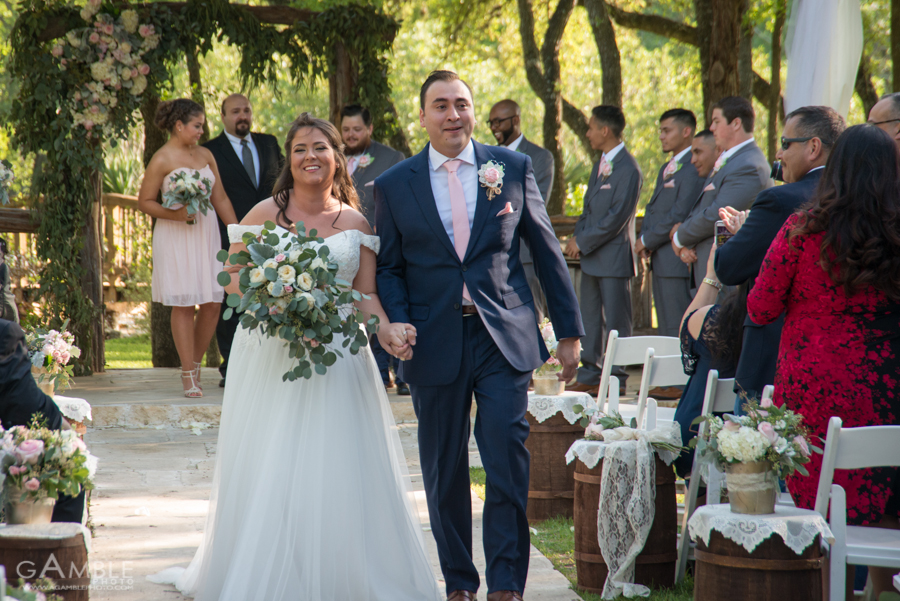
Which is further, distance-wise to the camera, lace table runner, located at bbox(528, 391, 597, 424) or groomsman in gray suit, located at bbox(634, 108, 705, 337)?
groomsman in gray suit, located at bbox(634, 108, 705, 337)

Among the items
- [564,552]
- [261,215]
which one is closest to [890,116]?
[564,552]

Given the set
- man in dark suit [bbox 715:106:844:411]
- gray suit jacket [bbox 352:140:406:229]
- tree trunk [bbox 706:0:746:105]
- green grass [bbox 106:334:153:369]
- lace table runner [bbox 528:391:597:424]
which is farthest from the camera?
green grass [bbox 106:334:153:369]

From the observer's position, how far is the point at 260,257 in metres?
3.71

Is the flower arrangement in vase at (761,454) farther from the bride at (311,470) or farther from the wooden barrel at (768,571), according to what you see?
the bride at (311,470)

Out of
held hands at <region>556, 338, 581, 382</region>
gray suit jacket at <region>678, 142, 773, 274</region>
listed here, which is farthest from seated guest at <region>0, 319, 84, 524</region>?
gray suit jacket at <region>678, 142, 773, 274</region>

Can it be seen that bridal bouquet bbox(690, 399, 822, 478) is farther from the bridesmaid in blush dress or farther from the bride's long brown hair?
the bridesmaid in blush dress

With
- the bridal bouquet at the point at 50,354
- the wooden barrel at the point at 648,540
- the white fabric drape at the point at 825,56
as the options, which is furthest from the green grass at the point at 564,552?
the white fabric drape at the point at 825,56

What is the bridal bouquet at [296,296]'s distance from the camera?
11.9 feet

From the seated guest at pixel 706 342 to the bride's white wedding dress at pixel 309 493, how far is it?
1315 millimetres

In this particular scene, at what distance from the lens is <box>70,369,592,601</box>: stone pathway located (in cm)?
421

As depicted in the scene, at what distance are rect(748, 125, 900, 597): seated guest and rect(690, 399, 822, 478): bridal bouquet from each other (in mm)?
236

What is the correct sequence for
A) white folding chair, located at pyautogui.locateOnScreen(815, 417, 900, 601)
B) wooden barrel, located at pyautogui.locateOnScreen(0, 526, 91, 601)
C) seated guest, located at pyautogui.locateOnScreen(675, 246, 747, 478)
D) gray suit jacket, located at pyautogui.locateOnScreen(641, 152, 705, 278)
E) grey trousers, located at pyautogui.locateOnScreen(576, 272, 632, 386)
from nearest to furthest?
wooden barrel, located at pyautogui.locateOnScreen(0, 526, 91, 601) < white folding chair, located at pyautogui.locateOnScreen(815, 417, 900, 601) < seated guest, located at pyautogui.locateOnScreen(675, 246, 747, 478) < gray suit jacket, located at pyautogui.locateOnScreen(641, 152, 705, 278) < grey trousers, located at pyautogui.locateOnScreen(576, 272, 632, 386)

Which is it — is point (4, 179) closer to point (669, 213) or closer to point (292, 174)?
point (292, 174)

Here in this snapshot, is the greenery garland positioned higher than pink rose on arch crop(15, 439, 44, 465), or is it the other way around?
the greenery garland
